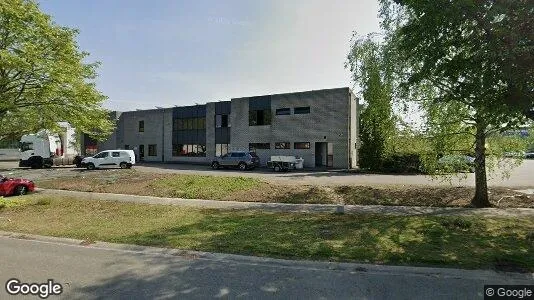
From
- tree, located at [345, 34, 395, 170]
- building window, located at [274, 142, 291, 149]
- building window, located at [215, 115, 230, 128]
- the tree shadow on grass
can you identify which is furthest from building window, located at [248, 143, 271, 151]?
the tree shadow on grass

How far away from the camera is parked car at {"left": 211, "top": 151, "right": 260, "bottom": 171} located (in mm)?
31312

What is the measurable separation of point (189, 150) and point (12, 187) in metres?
24.7

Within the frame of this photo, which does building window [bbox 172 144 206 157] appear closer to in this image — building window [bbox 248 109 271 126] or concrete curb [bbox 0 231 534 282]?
building window [bbox 248 109 271 126]

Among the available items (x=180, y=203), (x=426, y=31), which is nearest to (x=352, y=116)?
(x=180, y=203)

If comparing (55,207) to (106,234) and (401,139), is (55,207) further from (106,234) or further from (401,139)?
(401,139)

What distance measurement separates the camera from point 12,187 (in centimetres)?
1738

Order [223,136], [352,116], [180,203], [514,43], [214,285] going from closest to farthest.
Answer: [214,285] < [514,43] < [180,203] < [352,116] < [223,136]

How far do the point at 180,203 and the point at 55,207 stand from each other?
4997 mm

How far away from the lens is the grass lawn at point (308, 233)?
23.8ft

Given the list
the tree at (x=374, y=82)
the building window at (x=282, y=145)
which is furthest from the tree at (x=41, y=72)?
the building window at (x=282, y=145)

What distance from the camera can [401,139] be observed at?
1463 centimetres

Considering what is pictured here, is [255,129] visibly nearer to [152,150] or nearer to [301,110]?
[301,110]

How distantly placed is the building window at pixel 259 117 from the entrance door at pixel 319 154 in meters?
5.95

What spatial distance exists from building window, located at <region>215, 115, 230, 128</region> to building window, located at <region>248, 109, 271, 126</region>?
11.1 feet
